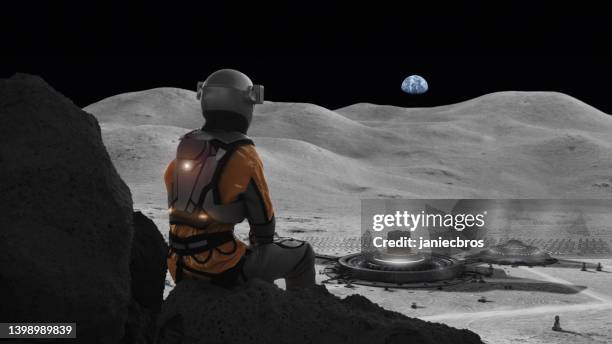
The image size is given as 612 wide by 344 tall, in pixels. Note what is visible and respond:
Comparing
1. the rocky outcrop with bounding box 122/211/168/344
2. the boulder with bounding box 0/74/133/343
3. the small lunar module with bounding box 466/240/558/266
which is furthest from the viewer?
the small lunar module with bounding box 466/240/558/266

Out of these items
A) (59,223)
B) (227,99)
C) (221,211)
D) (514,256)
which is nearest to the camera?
(221,211)

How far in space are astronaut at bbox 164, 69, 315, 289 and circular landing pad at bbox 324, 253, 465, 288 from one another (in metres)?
7.27

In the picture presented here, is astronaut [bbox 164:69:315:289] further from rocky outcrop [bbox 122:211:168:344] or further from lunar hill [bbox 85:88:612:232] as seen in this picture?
lunar hill [bbox 85:88:612:232]

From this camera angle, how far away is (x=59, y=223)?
3947 mm

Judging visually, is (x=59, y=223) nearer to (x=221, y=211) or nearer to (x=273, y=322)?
(x=221, y=211)

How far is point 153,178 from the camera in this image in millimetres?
30328

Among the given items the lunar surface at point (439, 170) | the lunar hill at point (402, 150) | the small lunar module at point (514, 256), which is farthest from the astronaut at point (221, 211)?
the lunar hill at point (402, 150)

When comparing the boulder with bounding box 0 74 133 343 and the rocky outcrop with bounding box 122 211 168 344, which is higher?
the boulder with bounding box 0 74 133 343

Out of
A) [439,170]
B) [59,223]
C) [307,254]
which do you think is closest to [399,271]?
[307,254]

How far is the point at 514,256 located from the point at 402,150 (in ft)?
132

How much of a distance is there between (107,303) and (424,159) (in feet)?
152

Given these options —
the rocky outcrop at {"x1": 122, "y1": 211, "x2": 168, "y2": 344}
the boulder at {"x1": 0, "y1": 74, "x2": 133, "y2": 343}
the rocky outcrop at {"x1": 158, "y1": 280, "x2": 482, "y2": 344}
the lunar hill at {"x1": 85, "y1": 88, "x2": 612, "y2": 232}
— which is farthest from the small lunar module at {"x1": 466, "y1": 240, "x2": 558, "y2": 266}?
the boulder at {"x1": 0, "y1": 74, "x2": 133, "y2": 343}

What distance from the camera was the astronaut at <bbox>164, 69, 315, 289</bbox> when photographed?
3.83 m

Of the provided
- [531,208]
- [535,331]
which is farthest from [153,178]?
[535,331]
